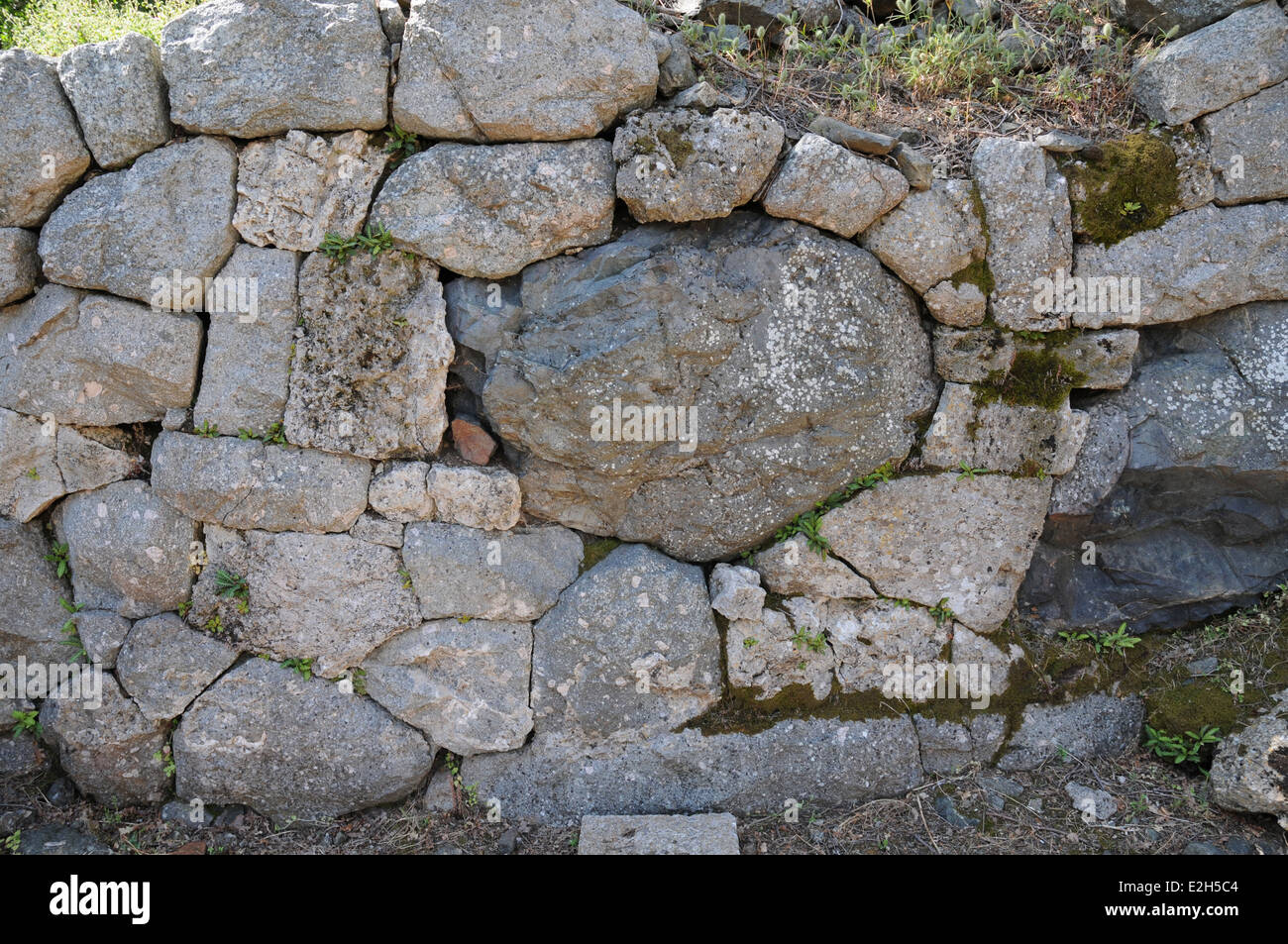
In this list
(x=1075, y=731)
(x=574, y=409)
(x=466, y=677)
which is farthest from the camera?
(x=1075, y=731)

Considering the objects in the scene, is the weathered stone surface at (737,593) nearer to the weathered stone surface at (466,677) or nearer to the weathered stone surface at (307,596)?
the weathered stone surface at (466,677)

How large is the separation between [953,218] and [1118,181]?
29.8 inches

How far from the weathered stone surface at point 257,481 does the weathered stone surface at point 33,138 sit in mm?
1100

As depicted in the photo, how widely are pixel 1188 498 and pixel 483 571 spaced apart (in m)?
3.18

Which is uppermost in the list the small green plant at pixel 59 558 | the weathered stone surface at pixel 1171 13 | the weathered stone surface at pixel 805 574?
the weathered stone surface at pixel 1171 13

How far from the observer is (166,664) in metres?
3.82

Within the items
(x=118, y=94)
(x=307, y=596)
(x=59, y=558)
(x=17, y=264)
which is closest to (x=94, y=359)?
(x=17, y=264)

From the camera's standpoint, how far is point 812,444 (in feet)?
12.5

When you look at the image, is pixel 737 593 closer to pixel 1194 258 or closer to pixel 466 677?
pixel 466 677

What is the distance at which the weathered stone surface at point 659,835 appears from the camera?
355 cm

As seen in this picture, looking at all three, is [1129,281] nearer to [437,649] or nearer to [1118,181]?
[1118,181]

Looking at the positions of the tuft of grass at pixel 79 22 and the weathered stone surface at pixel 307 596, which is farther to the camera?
the tuft of grass at pixel 79 22

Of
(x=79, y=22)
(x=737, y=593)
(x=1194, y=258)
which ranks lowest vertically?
(x=737, y=593)

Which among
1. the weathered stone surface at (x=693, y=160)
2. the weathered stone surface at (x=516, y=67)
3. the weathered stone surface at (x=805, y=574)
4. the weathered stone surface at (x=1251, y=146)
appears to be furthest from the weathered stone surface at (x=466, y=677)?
the weathered stone surface at (x=1251, y=146)
